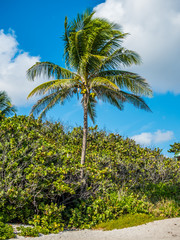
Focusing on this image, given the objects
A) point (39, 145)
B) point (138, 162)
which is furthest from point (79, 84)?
point (138, 162)

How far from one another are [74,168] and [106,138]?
824cm

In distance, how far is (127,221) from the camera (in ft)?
27.1

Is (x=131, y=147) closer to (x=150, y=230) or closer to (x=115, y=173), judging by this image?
(x=115, y=173)

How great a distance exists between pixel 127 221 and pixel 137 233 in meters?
1.16

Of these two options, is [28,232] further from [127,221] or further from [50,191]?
[127,221]

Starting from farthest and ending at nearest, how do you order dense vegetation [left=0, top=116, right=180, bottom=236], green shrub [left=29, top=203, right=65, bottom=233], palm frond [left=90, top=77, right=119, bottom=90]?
palm frond [left=90, top=77, right=119, bottom=90] → dense vegetation [left=0, top=116, right=180, bottom=236] → green shrub [left=29, top=203, right=65, bottom=233]

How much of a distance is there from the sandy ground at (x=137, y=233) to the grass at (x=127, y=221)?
0.39m

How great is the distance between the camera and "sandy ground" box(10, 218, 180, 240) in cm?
667

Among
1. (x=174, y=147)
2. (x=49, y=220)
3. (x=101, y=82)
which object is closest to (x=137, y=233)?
(x=49, y=220)

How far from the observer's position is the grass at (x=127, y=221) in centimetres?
798

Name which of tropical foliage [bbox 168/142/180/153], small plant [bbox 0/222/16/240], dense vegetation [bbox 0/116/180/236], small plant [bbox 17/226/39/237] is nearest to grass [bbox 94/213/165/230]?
dense vegetation [bbox 0/116/180/236]

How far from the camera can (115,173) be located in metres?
12.6

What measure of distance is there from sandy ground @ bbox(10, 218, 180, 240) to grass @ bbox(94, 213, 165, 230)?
39 centimetres

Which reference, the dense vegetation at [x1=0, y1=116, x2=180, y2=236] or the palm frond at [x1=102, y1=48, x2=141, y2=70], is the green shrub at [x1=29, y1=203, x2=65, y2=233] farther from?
the palm frond at [x1=102, y1=48, x2=141, y2=70]
